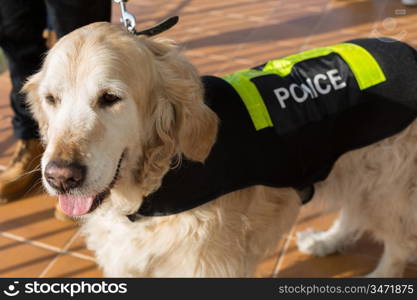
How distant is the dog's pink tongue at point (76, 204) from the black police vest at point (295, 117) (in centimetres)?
26

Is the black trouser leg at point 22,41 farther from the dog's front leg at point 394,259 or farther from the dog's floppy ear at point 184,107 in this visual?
the dog's front leg at point 394,259

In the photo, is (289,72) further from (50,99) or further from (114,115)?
(50,99)

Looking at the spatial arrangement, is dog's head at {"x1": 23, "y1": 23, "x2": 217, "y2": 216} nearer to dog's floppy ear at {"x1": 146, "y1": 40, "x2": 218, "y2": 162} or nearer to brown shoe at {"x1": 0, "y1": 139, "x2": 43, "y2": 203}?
dog's floppy ear at {"x1": 146, "y1": 40, "x2": 218, "y2": 162}

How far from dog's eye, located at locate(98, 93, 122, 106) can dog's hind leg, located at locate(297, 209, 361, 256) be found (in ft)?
5.57

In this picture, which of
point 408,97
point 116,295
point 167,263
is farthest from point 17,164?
point 408,97

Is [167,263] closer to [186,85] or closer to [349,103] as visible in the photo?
[186,85]

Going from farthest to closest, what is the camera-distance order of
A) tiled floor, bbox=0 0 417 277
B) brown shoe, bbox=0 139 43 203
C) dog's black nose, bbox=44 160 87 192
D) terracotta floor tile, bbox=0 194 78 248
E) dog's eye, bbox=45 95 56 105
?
brown shoe, bbox=0 139 43 203
terracotta floor tile, bbox=0 194 78 248
tiled floor, bbox=0 0 417 277
dog's eye, bbox=45 95 56 105
dog's black nose, bbox=44 160 87 192

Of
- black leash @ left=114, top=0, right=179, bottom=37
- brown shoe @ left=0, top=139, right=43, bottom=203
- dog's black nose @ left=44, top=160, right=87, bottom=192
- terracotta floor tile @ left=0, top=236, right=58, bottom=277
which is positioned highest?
black leash @ left=114, top=0, right=179, bottom=37

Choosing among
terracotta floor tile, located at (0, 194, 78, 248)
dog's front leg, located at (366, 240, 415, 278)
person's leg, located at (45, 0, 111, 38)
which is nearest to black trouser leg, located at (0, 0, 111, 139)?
person's leg, located at (45, 0, 111, 38)

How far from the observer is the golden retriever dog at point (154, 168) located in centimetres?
176

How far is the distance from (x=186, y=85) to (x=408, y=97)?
1026 millimetres

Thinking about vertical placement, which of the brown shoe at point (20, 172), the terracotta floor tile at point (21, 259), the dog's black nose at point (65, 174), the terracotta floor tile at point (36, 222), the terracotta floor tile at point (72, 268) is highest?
the dog's black nose at point (65, 174)

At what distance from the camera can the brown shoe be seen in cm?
330

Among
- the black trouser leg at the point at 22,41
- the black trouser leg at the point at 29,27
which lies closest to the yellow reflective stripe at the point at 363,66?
the black trouser leg at the point at 29,27
